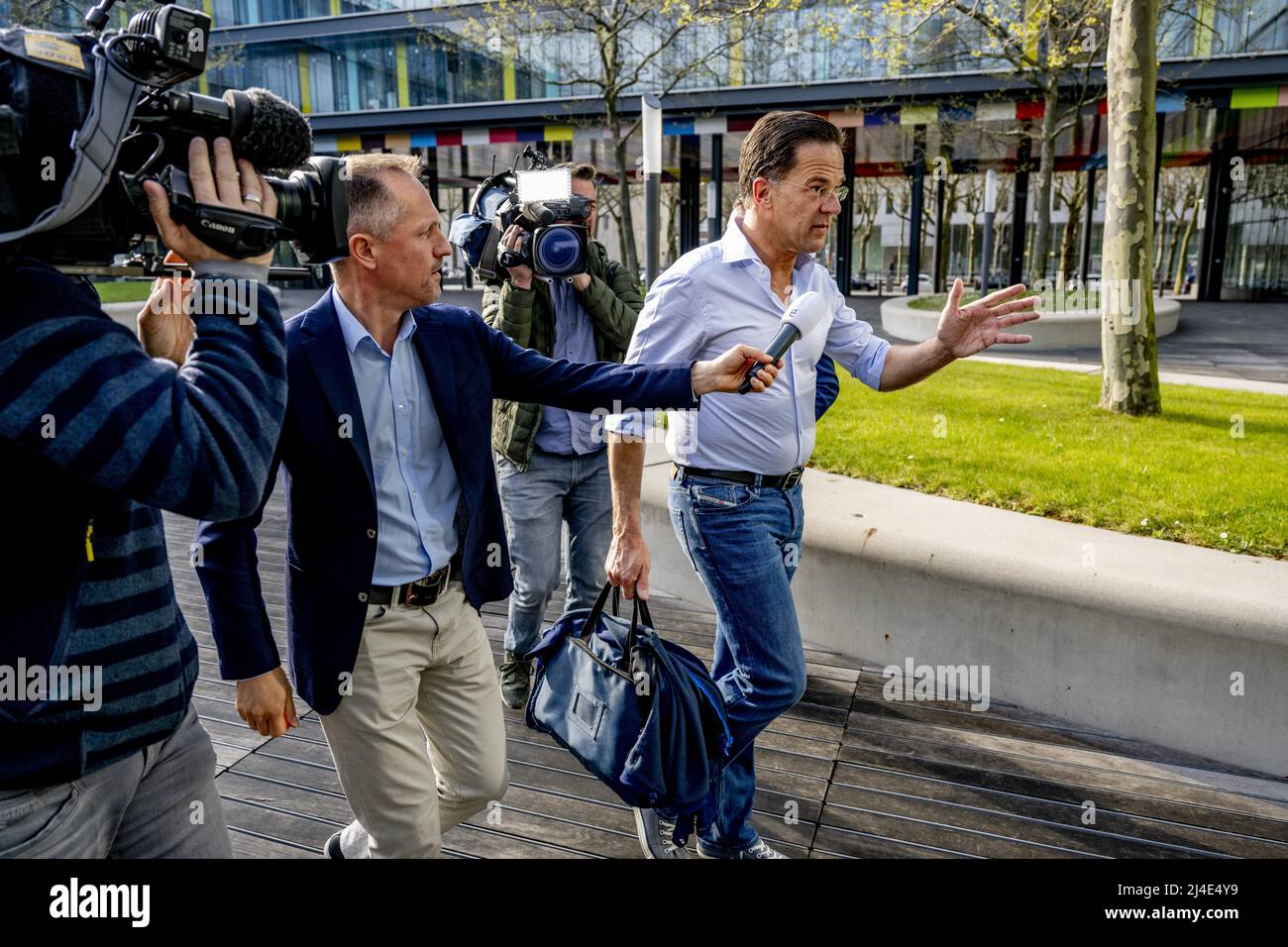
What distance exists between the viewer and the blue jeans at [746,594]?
281 centimetres

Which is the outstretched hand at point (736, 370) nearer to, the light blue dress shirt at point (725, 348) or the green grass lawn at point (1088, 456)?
the light blue dress shirt at point (725, 348)

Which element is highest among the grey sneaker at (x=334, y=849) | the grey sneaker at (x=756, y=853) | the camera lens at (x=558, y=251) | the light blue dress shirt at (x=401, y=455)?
the camera lens at (x=558, y=251)

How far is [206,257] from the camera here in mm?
1496

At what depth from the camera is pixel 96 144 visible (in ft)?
4.27

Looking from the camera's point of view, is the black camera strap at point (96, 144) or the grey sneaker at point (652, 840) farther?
the grey sneaker at point (652, 840)

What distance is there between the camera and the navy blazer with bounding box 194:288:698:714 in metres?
2.10

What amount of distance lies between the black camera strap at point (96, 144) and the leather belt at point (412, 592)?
3.79 feet

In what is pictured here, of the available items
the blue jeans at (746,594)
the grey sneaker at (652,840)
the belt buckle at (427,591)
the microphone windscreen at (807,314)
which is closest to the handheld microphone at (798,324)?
the microphone windscreen at (807,314)

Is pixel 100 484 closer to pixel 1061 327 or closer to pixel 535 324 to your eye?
pixel 535 324

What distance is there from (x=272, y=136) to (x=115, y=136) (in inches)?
11.4

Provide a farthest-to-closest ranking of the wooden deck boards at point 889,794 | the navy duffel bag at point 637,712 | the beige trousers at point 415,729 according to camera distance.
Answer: the wooden deck boards at point 889,794 → the navy duffel bag at point 637,712 → the beige trousers at point 415,729

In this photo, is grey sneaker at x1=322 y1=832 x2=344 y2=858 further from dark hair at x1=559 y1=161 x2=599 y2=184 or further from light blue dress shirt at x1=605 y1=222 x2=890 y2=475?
dark hair at x1=559 y1=161 x2=599 y2=184
